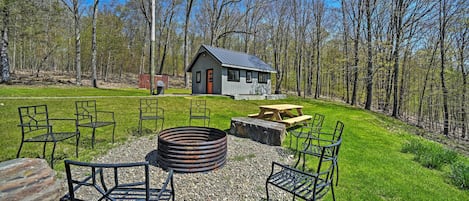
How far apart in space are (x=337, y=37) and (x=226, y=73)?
51.1 feet

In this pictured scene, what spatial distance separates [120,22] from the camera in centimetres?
2708

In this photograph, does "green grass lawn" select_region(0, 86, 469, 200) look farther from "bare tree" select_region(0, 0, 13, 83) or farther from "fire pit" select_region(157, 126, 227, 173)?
"bare tree" select_region(0, 0, 13, 83)

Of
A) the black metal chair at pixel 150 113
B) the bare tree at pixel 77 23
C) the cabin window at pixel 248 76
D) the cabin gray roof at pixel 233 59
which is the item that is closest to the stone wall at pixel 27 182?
the black metal chair at pixel 150 113

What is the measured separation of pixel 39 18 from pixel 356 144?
2042cm

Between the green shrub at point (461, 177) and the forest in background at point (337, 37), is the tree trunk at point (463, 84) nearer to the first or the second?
the forest in background at point (337, 37)

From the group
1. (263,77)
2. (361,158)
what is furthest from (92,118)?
(263,77)

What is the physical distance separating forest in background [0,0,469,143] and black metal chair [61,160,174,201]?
51.1 ft

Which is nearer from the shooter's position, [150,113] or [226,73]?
[150,113]


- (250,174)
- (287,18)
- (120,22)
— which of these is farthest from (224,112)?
(120,22)

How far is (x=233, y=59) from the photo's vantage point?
16812 millimetres

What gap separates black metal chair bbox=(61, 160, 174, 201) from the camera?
1698mm

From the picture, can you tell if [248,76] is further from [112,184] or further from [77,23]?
[112,184]

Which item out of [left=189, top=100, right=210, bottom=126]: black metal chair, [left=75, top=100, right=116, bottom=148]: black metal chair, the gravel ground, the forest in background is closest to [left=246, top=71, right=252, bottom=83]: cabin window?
the forest in background

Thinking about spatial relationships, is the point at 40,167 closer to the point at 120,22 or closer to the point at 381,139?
the point at 381,139
